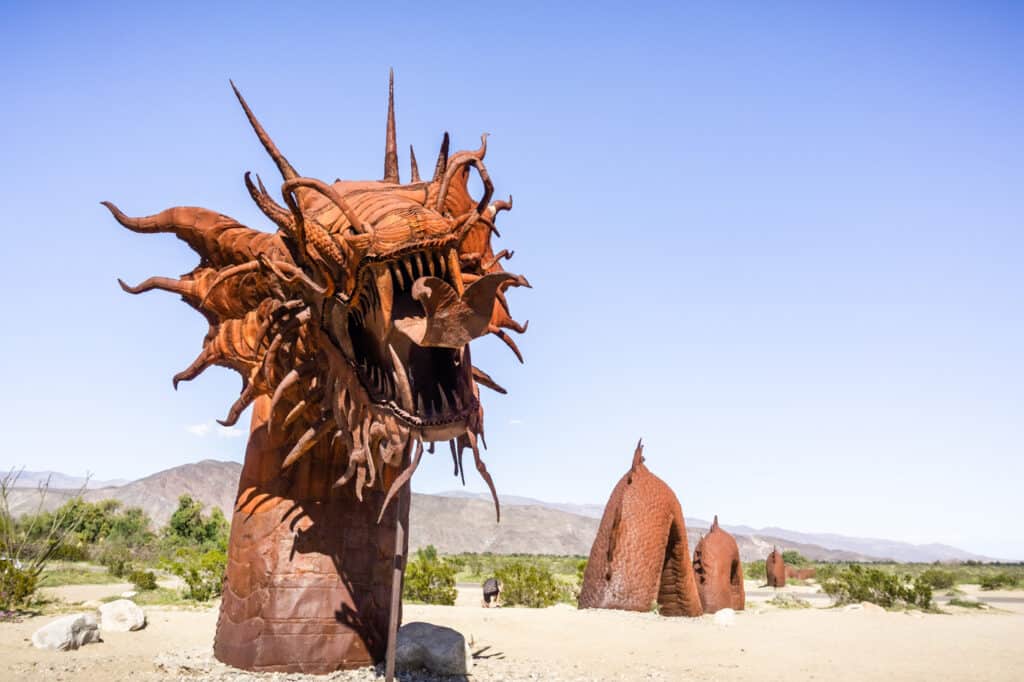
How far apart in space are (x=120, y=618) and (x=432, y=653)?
184 inches

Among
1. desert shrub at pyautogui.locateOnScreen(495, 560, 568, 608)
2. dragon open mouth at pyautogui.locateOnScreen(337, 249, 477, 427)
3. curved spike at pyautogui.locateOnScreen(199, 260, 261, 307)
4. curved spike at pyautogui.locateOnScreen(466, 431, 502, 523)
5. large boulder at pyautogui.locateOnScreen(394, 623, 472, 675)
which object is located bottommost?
desert shrub at pyautogui.locateOnScreen(495, 560, 568, 608)

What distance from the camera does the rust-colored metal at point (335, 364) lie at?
392cm

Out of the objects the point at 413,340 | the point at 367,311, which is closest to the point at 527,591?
the point at 367,311

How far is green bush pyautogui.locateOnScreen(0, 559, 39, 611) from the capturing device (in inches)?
426

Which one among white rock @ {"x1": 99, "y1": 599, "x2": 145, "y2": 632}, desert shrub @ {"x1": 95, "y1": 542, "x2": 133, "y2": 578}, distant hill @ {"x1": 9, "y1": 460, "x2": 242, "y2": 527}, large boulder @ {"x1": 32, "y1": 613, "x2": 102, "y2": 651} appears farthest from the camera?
distant hill @ {"x1": 9, "y1": 460, "x2": 242, "y2": 527}

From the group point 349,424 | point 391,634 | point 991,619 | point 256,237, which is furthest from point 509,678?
point 991,619

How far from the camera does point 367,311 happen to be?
4.14 m

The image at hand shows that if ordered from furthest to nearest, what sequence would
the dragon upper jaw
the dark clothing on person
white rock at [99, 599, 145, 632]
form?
1. the dark clothing on person
2. white rock at [99, 599, 145, 632]
3. the dragon upper jaw

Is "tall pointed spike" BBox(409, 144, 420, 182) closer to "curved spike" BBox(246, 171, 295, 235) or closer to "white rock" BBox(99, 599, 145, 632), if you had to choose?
"curved spike" BBox(246, 171, 295, 235)

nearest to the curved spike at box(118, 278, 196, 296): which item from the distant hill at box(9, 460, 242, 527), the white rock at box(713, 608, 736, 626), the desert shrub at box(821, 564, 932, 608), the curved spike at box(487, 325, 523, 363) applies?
the curved spike at box(487, 325, 523, 363)

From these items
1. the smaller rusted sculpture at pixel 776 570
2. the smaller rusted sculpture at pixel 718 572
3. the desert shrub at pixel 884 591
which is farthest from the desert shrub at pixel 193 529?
the desert shrub at pixel 884 591

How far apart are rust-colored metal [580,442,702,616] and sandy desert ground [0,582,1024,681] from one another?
0.45m

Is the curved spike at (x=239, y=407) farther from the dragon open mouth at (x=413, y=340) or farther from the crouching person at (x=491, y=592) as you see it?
the crouching person at (x=491, y=592)

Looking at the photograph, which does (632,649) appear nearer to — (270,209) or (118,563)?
(270,209)
